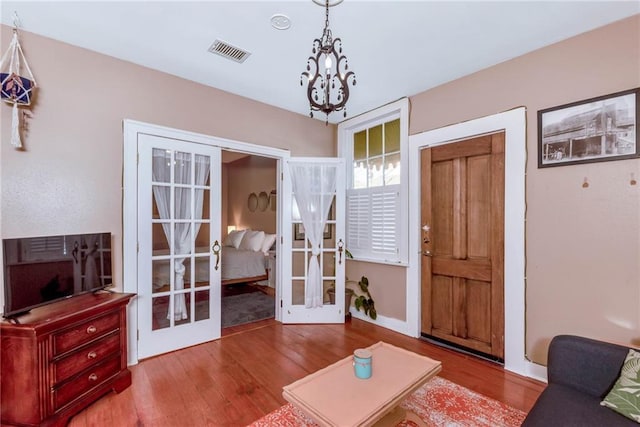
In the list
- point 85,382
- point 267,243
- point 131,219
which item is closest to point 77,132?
point 131,219

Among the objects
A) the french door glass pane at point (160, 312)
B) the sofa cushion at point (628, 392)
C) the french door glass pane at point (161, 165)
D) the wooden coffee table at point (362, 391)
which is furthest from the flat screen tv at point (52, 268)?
the sofa cushion at point (628, 392)

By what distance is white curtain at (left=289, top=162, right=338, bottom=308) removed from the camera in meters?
3.75

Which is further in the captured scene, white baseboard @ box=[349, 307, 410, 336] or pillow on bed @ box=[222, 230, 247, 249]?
pillow on bed @ box=[222, 230, 247, 249]

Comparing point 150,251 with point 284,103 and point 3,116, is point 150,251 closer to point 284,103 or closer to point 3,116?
point 3,116

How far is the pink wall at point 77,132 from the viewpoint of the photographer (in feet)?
7.23

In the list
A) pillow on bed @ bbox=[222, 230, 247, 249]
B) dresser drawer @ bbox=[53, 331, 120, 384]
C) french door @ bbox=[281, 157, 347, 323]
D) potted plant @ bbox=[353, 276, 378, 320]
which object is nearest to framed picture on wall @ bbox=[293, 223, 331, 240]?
french door @ bbox=[281, 157, 347, 323]

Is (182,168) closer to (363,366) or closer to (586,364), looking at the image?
(363,366)

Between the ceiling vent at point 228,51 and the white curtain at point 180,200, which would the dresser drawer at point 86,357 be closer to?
the white curtain at point 180,200

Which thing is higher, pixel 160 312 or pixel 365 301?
pixel 160 312

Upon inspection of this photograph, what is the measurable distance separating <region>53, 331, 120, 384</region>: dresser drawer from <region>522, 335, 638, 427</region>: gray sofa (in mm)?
2672

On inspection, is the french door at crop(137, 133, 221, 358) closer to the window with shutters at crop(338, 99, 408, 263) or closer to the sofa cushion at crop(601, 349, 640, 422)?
the window with shutters at crop(338, 99, 408, 263)

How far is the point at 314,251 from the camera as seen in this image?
3.79 meters

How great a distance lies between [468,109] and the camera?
114 inches

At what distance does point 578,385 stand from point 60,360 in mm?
3085
